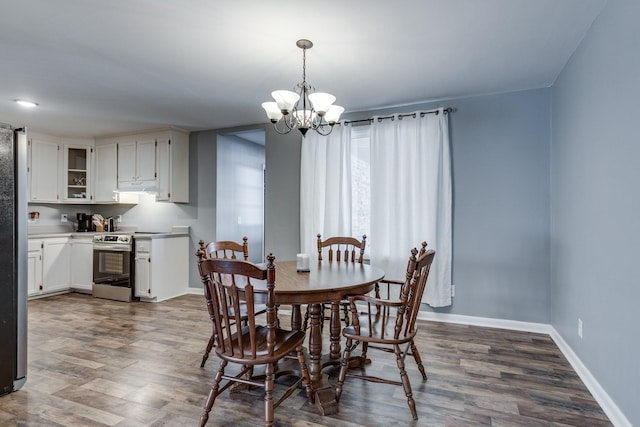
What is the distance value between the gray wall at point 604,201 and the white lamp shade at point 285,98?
192 centimetres

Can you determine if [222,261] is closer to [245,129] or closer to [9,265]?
[9,265]

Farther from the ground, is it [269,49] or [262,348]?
[269,49]

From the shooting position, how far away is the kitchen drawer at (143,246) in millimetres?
4723

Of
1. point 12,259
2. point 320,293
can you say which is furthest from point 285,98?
point 12,259

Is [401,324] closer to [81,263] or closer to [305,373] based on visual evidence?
[305,373]

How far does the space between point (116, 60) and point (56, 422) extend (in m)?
2.57

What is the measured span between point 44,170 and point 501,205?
6.20m

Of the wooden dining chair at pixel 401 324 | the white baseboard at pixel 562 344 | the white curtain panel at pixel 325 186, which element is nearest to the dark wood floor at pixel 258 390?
the white baseboard at pixel 562 344

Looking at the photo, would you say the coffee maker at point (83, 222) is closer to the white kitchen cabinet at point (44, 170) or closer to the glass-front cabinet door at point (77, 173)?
the glass-front cabinet door at point (77, 173)

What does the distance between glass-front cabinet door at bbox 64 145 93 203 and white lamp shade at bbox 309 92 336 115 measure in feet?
15.4

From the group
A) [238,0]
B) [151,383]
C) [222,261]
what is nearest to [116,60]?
[238,0]

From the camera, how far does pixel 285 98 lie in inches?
99.2

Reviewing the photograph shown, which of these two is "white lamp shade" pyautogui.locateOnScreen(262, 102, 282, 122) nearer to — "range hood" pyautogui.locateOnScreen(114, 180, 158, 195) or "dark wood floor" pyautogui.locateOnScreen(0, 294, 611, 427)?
"dark wood floor" pyautogui.locateOnScreen(0, 294, 611, 427)

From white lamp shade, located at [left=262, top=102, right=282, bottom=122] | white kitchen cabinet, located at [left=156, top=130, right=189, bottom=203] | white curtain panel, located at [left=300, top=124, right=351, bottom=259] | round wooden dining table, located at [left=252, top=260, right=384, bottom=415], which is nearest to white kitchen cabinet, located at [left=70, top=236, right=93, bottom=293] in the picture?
white kitchen cabinet, located at [left=156, top=130, right=189, bottom=203]
